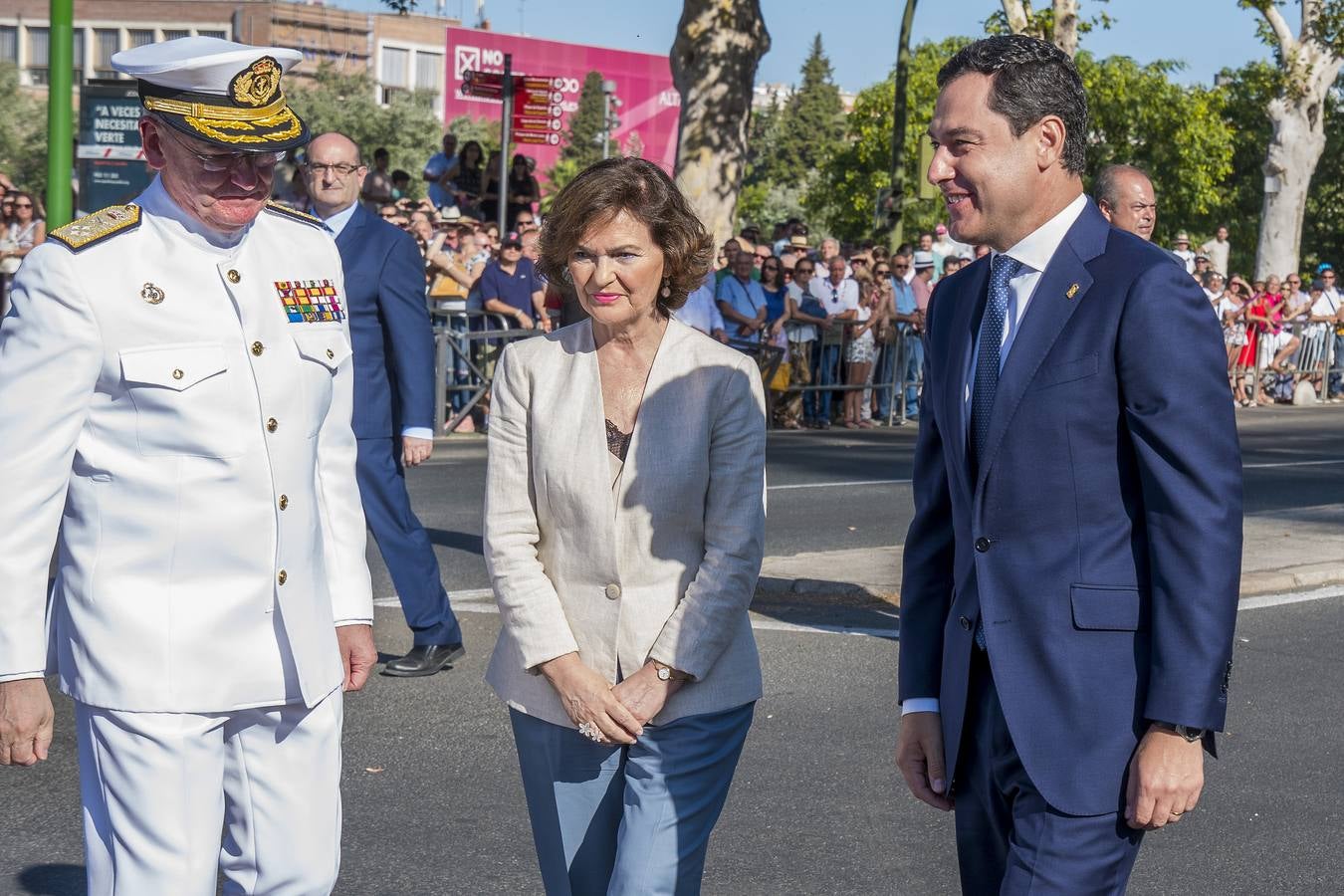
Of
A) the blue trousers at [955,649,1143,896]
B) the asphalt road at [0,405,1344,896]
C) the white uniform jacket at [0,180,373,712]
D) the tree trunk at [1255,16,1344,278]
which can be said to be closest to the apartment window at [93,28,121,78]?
the tree trunk at [1255,16,1344,278]

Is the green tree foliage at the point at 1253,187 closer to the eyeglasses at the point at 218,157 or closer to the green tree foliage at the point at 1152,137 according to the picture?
the green tree foliage at the point at 1152,137

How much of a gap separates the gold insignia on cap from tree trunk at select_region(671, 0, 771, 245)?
17.2 metres

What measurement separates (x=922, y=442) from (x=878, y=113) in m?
67.3

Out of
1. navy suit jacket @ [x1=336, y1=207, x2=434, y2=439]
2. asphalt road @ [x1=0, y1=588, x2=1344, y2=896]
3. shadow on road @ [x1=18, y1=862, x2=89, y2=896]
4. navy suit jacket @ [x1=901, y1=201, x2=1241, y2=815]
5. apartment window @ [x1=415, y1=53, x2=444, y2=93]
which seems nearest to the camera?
navy suit jacket @ [x1=901, y1=201, x2=1241, y2=815]

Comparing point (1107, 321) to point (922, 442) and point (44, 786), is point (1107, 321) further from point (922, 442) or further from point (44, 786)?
point (44, 786)

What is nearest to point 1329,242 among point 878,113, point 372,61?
point 878,113

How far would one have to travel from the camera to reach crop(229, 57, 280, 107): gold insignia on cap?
10.8 ft

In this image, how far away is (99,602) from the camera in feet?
10.4

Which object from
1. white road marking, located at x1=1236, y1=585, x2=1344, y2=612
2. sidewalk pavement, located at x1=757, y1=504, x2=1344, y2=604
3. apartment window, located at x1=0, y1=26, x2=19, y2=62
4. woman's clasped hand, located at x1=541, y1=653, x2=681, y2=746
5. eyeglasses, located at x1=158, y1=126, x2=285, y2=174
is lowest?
white road marking, located at x1=1236, y1=585, x2=1344, y2=612

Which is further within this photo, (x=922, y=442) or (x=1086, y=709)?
(x=922, y=442)

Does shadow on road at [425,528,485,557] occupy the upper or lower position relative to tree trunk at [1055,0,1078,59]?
lower

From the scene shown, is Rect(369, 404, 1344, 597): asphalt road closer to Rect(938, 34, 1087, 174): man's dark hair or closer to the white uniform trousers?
the white uniform trousers

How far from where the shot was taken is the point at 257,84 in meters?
3.34

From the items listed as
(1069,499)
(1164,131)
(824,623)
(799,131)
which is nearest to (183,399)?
(1069,499)
